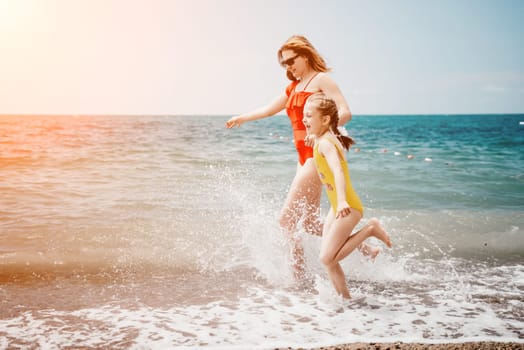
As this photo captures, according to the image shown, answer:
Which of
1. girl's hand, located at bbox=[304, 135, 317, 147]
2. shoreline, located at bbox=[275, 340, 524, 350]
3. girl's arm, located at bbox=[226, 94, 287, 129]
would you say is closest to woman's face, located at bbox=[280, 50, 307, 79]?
girl's arm, located at bbox=[226, 94, 287, 129]

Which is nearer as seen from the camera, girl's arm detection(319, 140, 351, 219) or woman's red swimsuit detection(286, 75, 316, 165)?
girl's arm detection(319, 140, 351, 219)

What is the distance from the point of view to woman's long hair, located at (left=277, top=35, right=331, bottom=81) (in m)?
4.31

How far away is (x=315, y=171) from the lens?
4.29m

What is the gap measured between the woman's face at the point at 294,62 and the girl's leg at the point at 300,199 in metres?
0.87

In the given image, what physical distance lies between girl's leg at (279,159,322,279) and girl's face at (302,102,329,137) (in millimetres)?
504

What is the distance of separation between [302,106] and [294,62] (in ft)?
1.51

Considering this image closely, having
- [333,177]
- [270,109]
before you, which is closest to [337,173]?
[333,177]

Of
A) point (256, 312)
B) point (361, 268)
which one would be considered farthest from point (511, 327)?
point (256, 312)

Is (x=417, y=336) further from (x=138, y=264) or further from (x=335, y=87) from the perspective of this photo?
(x=138, y=264)

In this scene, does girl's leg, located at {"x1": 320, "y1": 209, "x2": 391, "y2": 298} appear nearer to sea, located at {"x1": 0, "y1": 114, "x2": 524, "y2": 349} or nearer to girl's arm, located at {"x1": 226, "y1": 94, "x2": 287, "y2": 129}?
sea, located at {"x1": 0, "y1": 114, "x2": 524, "y2": 349}

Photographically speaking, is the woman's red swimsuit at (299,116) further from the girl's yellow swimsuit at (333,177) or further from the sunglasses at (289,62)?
the girl's yellow swimsuit at (333,177)

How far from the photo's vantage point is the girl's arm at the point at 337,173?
3553 millimetres

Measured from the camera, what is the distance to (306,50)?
14.1ft

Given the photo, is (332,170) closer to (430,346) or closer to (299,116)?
(299,116)
